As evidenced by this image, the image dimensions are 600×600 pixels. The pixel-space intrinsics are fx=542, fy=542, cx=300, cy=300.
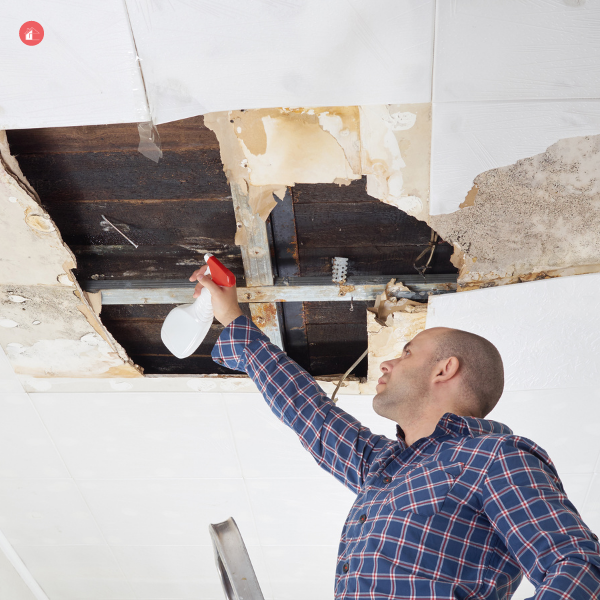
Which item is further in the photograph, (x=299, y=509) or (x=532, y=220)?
(x=299, y=509)

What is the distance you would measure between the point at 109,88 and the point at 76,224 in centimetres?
43

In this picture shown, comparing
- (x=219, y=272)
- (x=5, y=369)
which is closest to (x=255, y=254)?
(x=219, y=272)

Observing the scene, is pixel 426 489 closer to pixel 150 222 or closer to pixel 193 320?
pixel 193 320

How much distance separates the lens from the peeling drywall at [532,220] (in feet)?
3.76

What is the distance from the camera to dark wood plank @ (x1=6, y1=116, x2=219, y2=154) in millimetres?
1174

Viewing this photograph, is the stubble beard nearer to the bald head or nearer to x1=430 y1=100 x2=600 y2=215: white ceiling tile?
the bald head

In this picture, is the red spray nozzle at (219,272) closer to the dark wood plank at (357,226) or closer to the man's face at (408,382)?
the dark wood plank at (357,226)

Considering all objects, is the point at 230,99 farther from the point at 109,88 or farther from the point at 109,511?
the point at 109,511

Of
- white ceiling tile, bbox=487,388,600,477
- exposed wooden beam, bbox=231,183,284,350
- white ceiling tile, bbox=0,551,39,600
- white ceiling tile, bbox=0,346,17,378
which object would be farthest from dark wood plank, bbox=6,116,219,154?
white ceiling tile, bbox=0,551,39,600

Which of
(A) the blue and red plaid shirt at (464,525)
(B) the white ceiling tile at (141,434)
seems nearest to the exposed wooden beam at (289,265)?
(B) the white ceiling tile at (141,434)

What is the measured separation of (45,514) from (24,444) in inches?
18.3

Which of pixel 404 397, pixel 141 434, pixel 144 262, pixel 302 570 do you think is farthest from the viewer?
pixel 302 570

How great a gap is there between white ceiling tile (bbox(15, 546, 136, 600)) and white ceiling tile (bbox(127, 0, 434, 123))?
2156mm

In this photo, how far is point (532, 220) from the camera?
4.01 ft
